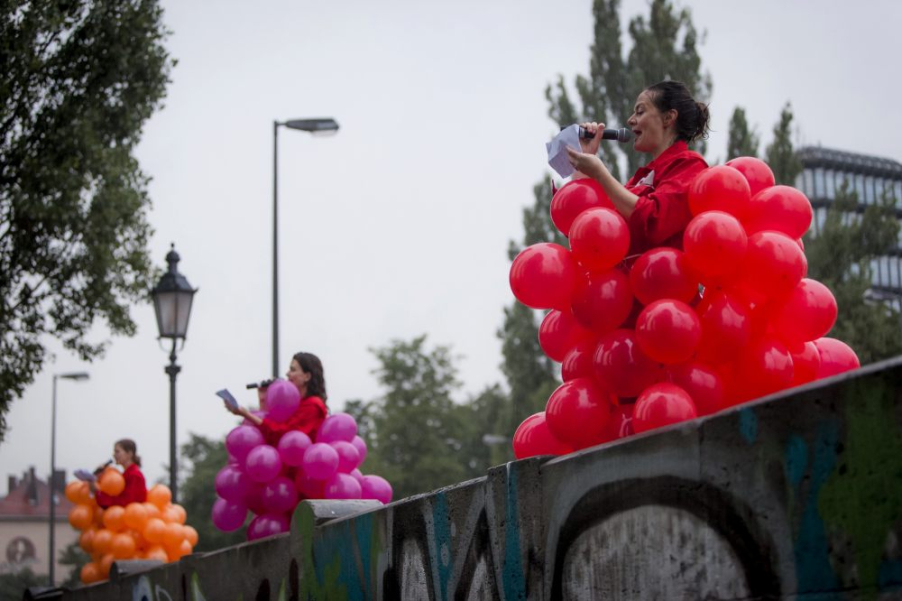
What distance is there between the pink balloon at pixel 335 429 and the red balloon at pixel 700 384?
497 centimetres

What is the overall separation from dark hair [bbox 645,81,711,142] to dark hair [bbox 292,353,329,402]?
Result: 15.8ft

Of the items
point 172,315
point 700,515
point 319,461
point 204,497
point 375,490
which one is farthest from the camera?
point 204,497

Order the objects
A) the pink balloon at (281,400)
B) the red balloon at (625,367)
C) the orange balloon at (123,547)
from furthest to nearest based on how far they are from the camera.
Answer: the orange balloon at (123,547) < the pink balloon at (281,400) < the red balloon at (625,367)

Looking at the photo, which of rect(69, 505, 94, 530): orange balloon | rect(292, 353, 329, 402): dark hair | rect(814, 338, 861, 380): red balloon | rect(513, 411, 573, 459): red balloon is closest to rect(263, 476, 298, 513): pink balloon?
rect(292, 353, 329, 402): dark hair

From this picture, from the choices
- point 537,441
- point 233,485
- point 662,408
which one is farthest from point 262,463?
point 662,408

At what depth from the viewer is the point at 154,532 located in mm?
12516

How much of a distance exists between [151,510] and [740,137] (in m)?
23.0

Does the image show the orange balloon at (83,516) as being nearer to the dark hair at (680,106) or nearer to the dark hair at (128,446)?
the dark hair at (128,446)

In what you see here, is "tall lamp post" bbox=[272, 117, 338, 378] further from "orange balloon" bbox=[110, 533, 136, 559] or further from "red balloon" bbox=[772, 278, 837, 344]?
"red balloon" bbox=[772, 278, 837, 344]

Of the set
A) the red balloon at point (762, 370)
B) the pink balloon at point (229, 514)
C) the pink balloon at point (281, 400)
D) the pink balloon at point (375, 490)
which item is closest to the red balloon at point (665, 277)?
the red balloon at point (762, 370)

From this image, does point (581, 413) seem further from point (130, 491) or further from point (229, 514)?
point (130, 491)

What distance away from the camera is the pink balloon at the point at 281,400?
30.4ft

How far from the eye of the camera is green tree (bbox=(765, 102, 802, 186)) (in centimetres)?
3319

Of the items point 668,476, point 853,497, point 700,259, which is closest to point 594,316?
point 700,259
